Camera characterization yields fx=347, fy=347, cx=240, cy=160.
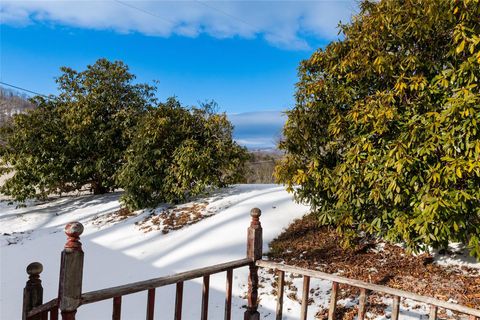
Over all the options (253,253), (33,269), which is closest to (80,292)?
(33,269)

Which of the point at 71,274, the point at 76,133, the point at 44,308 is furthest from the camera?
the point at 76,133

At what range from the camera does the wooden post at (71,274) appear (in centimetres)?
177

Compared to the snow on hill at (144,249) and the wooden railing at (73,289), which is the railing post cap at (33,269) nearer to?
the wooden railing at (73,289)

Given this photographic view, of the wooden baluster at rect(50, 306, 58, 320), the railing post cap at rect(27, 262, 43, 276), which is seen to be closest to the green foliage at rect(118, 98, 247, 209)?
the railing post cap at rect(27, 262, 43, 276)

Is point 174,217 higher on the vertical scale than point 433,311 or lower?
lower

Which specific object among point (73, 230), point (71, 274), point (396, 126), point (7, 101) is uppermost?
point (7, 101)

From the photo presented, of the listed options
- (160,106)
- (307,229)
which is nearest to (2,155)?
(160,106)

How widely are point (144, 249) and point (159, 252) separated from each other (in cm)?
37

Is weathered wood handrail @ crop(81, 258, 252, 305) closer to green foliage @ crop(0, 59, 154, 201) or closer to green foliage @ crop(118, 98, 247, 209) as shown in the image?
green foliage @ crop(118, 98, 247, 209)

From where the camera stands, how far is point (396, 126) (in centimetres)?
367

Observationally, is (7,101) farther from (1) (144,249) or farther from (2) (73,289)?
(2) (73,289)

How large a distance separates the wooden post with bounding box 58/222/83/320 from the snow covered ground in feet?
7.22

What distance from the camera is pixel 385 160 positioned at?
362 cm

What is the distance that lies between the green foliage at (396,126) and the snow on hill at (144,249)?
1.42 meters
